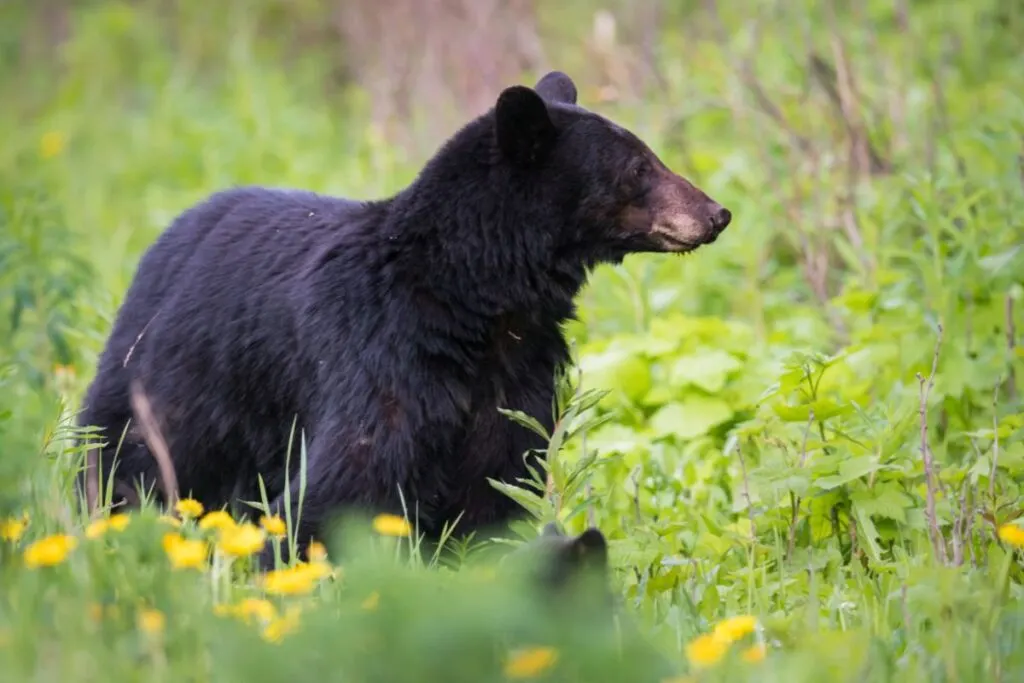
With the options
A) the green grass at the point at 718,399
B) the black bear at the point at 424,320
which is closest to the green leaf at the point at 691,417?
the green grass at the point at 718,399

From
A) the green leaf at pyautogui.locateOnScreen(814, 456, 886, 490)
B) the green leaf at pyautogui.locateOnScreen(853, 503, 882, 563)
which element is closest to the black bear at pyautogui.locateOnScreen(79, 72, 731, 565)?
the green leaf at pyautogui.locateOnScreen(814, 456, 886, 490)

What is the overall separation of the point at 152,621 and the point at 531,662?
0.59 metres

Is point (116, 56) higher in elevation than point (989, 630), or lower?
higher

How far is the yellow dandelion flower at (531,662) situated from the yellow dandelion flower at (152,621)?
1.77 ft

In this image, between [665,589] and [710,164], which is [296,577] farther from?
[710,164]

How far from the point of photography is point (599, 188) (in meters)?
3.71

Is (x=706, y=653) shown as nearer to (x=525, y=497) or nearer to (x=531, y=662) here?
(x=531, y=662)

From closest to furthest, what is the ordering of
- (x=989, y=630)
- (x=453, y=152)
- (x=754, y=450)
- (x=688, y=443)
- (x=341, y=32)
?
(x=989, y=630) → (x=453, y=152) → (x=754, y=450) → (x=688, y=443) → (x=341, y=32)

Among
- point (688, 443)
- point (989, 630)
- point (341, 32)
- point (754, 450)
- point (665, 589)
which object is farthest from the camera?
point (341, 32)

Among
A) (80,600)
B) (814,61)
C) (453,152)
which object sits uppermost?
(814,61)

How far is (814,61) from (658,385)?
1.88m

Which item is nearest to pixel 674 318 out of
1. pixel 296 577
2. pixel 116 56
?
pixel 296 577

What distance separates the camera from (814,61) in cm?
609

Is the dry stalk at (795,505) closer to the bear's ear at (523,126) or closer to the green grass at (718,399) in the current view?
the green grass at (718,399)
